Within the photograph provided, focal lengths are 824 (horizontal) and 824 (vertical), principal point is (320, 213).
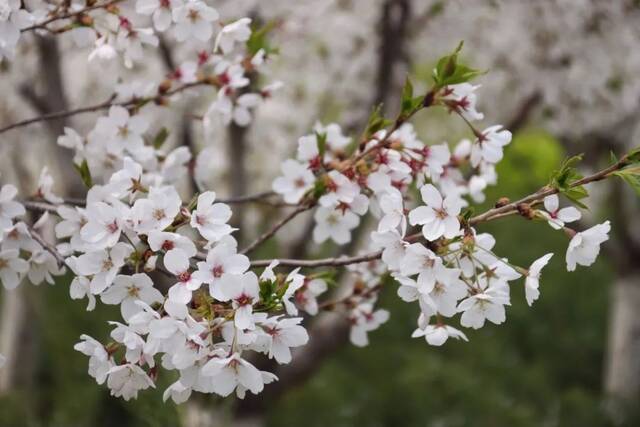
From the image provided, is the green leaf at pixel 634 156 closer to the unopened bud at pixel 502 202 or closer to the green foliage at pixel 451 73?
the unopened bud at pixel 502 202

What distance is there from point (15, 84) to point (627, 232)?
4577 mm

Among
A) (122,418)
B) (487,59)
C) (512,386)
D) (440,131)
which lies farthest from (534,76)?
(440,131)

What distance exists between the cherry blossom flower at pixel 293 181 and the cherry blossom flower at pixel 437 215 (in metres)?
0.59

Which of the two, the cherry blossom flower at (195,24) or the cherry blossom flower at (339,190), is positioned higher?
the cherry blossom flower at (195,24)

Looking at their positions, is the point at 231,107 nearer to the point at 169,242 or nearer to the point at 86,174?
the point at 86,174

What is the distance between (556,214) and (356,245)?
3.14 meters

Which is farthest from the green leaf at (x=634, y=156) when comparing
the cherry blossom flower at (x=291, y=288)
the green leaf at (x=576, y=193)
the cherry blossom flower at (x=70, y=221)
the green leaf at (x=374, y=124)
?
the cherry blossom flower at (x=70, y=221)

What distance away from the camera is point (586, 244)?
180 centimetres

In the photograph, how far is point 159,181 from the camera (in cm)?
240

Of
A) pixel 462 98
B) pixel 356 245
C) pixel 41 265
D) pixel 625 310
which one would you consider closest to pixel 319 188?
pixel 462 98

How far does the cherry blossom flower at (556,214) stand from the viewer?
1.76m

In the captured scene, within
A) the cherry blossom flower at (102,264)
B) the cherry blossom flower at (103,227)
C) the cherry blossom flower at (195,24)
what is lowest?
the cherry blossom flower at (102,264)

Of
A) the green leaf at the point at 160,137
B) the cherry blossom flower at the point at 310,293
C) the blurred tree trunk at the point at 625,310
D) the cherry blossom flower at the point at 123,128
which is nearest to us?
the cherry blossom flower at the point at 310,293

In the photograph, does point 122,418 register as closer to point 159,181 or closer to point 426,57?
point 426,57
